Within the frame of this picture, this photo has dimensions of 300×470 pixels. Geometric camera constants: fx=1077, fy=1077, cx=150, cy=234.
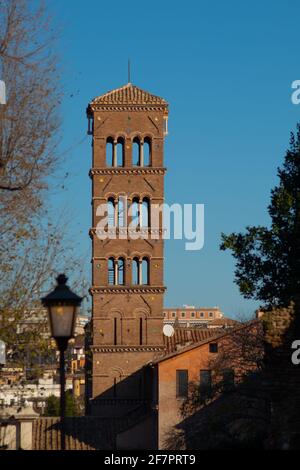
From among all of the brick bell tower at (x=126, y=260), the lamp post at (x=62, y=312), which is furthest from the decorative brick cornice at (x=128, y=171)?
the lamp post at (x=62, y=312)

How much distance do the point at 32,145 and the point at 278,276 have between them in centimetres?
1897

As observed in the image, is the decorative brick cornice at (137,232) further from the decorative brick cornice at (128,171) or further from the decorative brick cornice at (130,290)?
the decorative brick cornice at (128,171)

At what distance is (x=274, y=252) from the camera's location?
120 feet

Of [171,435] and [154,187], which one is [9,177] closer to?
[171,435]

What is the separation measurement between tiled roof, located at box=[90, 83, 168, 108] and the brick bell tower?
2.2 inches

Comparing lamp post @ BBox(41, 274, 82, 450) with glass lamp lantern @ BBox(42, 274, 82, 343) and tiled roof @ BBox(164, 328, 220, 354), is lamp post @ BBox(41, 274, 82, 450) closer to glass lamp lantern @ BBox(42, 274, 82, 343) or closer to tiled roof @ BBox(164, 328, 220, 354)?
glass lamp lantern @ BBox(42, 274, 82, 343)

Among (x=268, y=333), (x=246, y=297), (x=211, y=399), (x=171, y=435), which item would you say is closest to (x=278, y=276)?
(x=246, y=297)

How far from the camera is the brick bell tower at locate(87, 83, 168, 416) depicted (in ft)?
194

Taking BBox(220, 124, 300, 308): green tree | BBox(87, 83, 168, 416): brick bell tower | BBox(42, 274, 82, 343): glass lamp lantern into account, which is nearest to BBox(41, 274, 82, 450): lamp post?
BBox(42, 274, 82, 343): glass lamp lantern

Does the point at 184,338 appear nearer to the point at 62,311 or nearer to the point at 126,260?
the point at 126,260

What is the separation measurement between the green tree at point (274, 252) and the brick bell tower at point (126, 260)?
2237cm

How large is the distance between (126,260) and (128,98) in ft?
30.3

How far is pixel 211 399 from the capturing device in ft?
136

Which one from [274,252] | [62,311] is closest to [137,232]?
[274,252]
